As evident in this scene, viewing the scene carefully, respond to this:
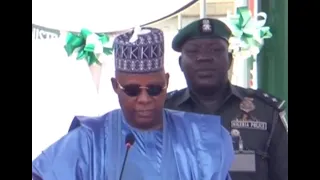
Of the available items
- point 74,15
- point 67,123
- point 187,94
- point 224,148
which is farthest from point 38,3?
point 224,148

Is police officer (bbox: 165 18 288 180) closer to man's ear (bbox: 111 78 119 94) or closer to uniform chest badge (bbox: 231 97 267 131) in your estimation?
uniform chest badge (bbox: 231 97 267 131)

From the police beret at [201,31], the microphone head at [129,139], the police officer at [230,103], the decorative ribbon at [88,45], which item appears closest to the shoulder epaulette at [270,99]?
the police officer at [230,103]

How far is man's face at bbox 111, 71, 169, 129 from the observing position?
4027mm

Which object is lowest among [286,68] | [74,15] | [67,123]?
[67,123]

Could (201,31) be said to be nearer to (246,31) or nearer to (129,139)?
(246,31)

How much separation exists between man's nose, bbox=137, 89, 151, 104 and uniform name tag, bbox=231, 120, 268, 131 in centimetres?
44

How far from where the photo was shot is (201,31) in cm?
410

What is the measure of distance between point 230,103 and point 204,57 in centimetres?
27

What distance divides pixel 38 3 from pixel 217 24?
0.89m

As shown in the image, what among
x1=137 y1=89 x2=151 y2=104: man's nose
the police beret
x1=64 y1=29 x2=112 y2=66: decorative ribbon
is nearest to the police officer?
the police beret

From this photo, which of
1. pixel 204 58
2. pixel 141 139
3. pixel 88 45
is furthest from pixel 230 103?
pixel 88 45
